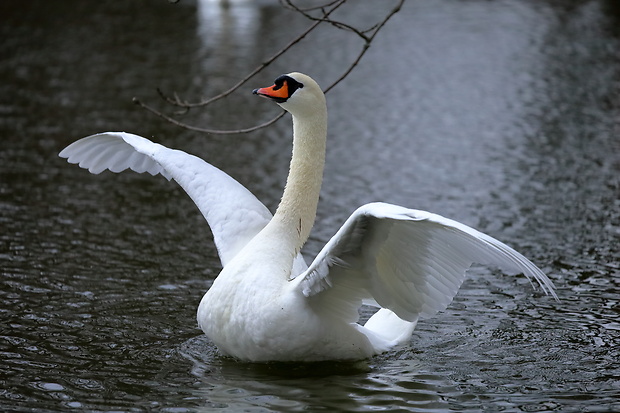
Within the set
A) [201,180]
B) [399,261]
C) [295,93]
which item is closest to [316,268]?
[399,261]

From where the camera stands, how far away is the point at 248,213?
7492 millimetres

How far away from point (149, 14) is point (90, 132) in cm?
1611

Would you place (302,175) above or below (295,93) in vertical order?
below

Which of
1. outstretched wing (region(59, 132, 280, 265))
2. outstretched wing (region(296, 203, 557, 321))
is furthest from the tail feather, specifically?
outstretched wing (region(59, 132, 280, 265))

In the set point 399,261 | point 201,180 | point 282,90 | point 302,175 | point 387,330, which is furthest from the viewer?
point 201,180

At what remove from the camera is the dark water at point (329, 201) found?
20.9 ft

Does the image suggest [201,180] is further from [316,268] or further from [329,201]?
[329,201]

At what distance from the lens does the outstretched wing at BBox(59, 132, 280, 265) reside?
7.44 meters

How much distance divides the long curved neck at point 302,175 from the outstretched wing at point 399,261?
2.34 ft

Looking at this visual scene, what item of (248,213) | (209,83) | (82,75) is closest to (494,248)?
(248,213)

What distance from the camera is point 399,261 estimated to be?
6086mm

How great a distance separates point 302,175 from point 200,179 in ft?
3.52

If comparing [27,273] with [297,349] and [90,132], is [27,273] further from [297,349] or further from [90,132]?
[90,132]

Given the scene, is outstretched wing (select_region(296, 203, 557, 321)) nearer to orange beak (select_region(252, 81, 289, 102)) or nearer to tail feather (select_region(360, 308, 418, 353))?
tail feather (select_region(360, 308, 418, 353))
